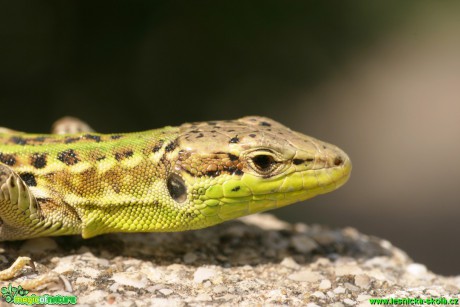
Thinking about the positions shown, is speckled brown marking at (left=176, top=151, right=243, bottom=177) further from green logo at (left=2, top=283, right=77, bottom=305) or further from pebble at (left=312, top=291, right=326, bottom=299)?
green logo at (left=2, top=283, right=77, bottom=305)

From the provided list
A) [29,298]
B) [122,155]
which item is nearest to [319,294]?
[122,155]

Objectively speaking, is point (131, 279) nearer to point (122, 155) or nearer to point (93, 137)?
point (122, 155)

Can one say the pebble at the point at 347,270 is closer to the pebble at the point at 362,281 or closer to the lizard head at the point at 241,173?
the pebble at the point at 362,281

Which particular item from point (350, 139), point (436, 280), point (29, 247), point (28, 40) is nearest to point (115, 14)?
point (28, 40)

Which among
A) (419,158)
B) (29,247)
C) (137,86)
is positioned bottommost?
(29,247)

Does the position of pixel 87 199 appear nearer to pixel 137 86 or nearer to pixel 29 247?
pixel 29 247

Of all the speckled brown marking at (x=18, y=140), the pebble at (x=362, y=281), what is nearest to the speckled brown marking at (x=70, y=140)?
the speckled brown marking at (x=18, y=140)

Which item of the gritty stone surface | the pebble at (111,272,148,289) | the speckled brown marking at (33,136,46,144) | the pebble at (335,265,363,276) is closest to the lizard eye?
the gritty stone surface
